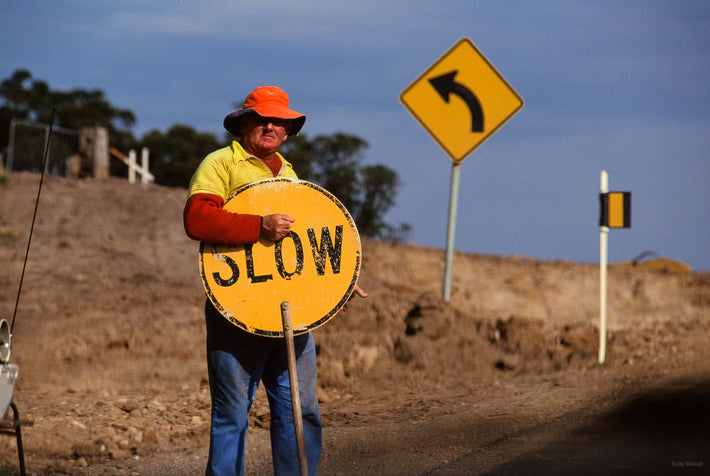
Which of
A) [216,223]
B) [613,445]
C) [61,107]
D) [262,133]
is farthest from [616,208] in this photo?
[61,107]

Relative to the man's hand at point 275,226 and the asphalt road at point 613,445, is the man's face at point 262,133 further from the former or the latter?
the asphalt road at point 613,445

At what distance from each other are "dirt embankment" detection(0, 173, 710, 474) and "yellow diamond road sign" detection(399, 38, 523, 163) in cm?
218

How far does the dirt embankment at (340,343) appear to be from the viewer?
7.23 meters

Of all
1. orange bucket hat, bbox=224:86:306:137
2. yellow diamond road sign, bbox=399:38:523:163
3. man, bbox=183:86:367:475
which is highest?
yellow diamond road sign, bbox=399:38:523:163

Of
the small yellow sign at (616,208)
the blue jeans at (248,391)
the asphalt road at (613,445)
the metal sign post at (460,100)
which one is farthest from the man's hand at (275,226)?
the small yellow sign at (616,208)

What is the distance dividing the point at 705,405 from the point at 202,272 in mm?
5195

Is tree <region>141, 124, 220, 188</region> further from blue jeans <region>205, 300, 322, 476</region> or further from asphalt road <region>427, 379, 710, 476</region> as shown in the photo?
blue jeans <region>205, 300, 322, 476</region>

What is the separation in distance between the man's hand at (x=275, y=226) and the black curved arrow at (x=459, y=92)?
20.5 ft

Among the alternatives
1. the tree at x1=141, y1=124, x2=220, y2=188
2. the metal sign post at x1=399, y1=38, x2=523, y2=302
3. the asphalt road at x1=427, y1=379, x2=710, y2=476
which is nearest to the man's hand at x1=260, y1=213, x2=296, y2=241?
the asphalt road at x1=427, y1=379, x2=710, y2=476

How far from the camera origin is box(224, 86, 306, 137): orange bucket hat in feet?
15.3

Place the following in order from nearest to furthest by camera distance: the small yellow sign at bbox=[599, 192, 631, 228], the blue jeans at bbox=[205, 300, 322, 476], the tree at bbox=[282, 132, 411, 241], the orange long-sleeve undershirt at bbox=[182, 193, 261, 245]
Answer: the orange long-sleeve undershirt at bbox=[182, 193, 261, 245], the blue jeans at bbox=[205, 300, 322, 476], the small yellow sign at bbox=[599, 192, 631, 228], the tree at bbox=[282, 132, 411, 241]

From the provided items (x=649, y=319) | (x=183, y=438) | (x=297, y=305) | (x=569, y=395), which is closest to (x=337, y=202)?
(x=297, y=305)

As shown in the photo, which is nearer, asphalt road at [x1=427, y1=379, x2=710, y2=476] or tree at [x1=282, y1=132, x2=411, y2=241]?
asphalt road at [x1=427, y1=379, x2=710, y2=476]

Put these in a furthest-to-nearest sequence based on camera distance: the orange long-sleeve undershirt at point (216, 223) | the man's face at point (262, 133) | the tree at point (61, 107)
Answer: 1. the tree at point (61, 107)
2. the man's face at point (262, 133)
3. the orange long-sleeve undershirt at point (216, 223)
